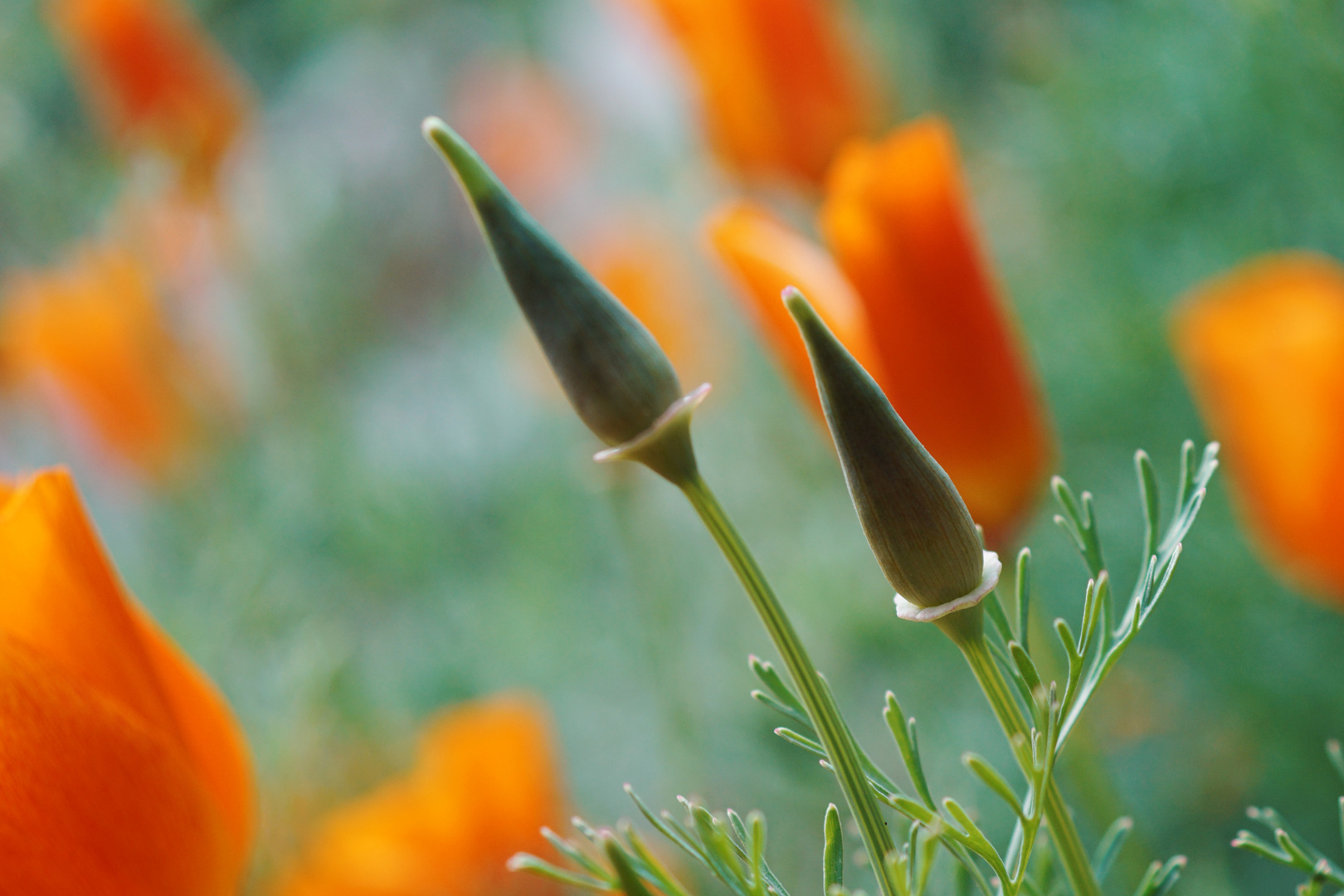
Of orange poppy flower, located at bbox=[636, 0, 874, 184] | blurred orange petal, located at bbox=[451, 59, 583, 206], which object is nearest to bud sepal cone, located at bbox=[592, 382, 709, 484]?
orange poppy flower, located at bbox=[636, 0, 874, 184]

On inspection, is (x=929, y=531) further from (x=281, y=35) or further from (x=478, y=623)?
(x=281, y=35)

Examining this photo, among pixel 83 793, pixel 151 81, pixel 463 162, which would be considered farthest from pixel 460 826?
pixel 151 81

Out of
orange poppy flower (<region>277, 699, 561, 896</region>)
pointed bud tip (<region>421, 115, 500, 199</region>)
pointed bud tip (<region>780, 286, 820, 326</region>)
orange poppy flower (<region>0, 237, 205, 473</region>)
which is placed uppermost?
orange poppy flower (<region>0, 237, 205, 473</region>)

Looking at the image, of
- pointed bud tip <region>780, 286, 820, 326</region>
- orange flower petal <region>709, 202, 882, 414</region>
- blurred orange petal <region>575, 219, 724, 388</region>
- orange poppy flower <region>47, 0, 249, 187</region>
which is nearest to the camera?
pointed bud tip <region>780, 286, 820, 326</region>

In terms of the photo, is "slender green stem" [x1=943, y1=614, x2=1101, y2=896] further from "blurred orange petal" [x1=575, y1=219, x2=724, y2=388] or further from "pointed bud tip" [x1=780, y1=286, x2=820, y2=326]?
"blurred orange petal" [x1=575, y1=219, x2=724, y2=388]

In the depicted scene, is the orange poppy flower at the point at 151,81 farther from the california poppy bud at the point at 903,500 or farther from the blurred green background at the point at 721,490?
the california poppy bud at the point at 903,500

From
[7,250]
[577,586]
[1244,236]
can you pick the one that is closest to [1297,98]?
[1244,236]

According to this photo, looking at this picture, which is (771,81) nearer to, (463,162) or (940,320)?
(940,320)
